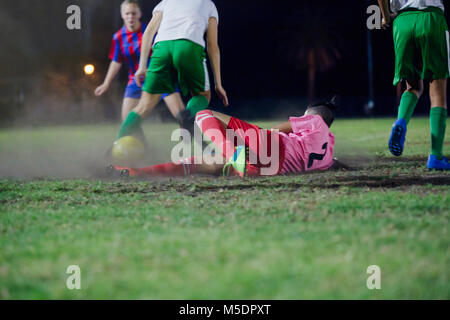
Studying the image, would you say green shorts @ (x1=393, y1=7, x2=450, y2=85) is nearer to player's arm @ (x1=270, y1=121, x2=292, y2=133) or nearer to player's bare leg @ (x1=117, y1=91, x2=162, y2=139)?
player's arm @ (x1=270, y1=121, x2=292, y2=133)

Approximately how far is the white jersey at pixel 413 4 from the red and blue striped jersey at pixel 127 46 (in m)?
3.76

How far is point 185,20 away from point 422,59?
9.22 ft

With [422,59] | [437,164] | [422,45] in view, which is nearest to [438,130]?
[437,164]

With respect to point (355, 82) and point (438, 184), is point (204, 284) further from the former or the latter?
point (355, 82)

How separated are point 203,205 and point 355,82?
5099 cm

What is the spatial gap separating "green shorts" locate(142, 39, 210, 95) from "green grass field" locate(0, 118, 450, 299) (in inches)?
51.5

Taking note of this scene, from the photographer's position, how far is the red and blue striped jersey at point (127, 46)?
777 cm

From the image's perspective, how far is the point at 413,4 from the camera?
19.1ft

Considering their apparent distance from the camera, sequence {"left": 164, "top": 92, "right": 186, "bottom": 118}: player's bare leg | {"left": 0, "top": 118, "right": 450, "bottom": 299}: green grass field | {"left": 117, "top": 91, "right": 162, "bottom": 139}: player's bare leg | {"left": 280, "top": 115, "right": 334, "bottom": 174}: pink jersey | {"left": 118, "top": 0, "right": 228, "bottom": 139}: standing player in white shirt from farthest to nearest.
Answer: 1. {"left": 164, "top": 92, "right": 186, "bottom": 118}: player's bare leg
2. {"left": 117, "top": 91, "right": 162, "bottom": 139}: player's bare leg
3. {"left": 118, "top": 0, "right": 228, "bottom": 139}: standing player in white shirt
4. {"left": 280, "top": 115, "right": 334, "bottom": 174}: pink jersey
5. {"left": 0, "top": 118, "right": 450, "bottom": 299}: green grass field

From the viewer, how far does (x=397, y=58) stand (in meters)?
6.00

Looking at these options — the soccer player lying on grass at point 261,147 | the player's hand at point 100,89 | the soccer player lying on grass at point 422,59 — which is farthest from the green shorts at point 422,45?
the player's hand at point 100,89

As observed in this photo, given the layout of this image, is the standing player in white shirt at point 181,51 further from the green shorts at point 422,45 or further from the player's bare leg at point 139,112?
the green shorts at point 422,45

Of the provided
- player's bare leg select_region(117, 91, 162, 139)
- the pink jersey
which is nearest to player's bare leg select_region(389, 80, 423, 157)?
the pink jersey

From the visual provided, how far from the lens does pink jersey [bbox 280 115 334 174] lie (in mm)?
5395
